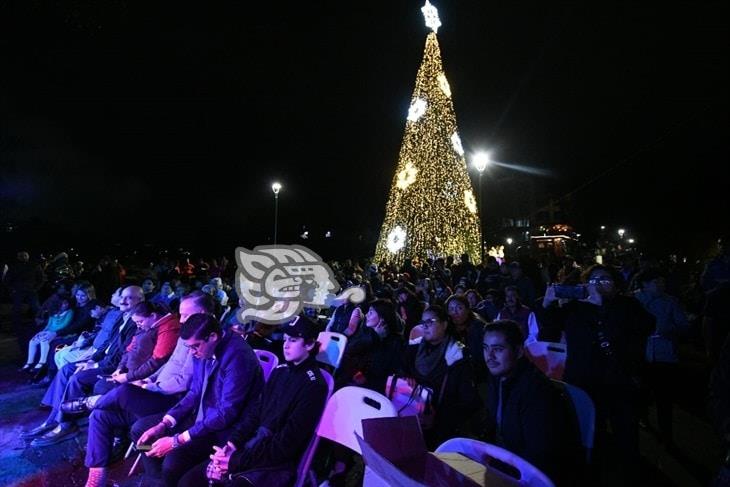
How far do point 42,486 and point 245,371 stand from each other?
2152mm

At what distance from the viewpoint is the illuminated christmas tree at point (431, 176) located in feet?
58.4

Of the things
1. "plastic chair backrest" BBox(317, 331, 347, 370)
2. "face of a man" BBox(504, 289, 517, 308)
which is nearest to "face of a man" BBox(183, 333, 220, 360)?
"plastic chair backrest" BBox(317, 331, 347, 370)

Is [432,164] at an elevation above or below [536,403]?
above

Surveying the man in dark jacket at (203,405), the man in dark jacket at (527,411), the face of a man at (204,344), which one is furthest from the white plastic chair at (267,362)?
the man in dark jacket at (527,411)

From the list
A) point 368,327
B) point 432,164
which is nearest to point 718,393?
point 368,327

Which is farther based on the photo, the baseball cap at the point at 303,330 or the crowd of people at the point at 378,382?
the baseball cap at the point at 303,330

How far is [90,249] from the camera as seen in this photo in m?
25.9

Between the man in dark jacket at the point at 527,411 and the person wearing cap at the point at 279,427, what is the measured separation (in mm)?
1244

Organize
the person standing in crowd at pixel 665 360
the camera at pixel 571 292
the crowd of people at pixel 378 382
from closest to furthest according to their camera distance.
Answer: the crowd of people at pixel 378 382 → the camera at pixel 571 292 → the person standing in crowd at pixel 665 360

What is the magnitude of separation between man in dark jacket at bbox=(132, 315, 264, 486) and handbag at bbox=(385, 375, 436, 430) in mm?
1164

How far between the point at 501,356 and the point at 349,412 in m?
1.08

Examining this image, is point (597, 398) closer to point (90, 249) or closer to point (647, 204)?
point (647, 204)

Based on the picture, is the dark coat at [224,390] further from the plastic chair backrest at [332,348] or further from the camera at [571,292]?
the camera at [571,292]

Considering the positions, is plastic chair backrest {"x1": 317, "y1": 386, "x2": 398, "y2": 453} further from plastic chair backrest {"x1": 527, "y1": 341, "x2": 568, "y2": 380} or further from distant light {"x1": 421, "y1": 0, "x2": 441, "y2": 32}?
distant light {"x1": 421, "y1": 0, "x2": 441, "y2": 32}
